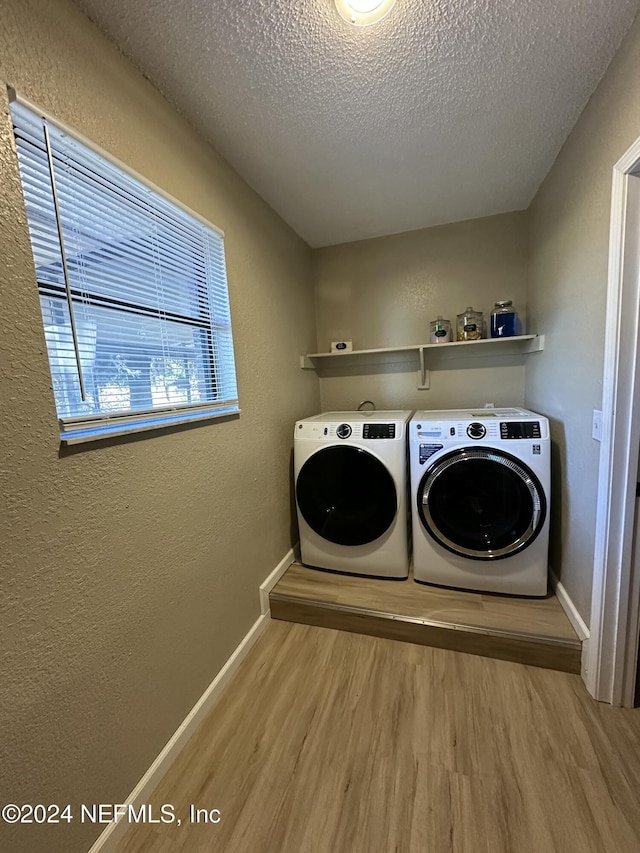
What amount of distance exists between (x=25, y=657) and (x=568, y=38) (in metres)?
2.36

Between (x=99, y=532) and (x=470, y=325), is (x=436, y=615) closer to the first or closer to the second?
(x=99, y=532)

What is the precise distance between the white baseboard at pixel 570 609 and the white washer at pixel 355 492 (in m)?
0.77

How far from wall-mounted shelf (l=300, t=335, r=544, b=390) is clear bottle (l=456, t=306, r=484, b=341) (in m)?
0.06

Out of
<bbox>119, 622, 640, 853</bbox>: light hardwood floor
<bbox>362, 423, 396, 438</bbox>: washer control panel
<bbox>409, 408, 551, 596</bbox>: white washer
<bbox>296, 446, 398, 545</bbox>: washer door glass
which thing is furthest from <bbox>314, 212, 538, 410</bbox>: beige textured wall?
<bbox>119, 622, 640, 853</bbox>: light hardwood floor

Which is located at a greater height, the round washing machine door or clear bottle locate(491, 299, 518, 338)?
clear bottle locate(491, 299, 518, 338)

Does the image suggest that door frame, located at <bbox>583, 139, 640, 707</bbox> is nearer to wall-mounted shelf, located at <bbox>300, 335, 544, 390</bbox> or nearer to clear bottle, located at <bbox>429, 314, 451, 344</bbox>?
wall-mounted shelf, located at <bbox>300, 335, 544, 390</bbox>

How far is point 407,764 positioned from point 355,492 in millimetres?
1118

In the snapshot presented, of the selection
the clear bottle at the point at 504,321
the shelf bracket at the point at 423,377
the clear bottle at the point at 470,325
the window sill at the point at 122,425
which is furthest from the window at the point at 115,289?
the clear bottle at the point at 504,321

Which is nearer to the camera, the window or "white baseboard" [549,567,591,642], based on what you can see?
the window

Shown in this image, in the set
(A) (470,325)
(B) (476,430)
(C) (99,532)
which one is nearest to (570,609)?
(B) (476,430)

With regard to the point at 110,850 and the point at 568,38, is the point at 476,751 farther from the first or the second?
the point at 568,38

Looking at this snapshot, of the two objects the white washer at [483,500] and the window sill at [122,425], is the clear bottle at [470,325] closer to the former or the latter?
the white washer at [483,500]

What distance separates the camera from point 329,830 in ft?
3.24

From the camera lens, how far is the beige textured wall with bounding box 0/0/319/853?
30.3 inches
